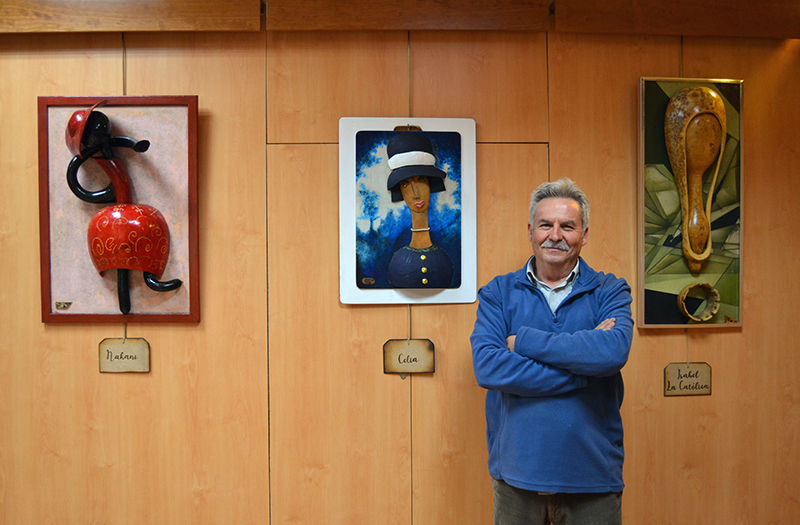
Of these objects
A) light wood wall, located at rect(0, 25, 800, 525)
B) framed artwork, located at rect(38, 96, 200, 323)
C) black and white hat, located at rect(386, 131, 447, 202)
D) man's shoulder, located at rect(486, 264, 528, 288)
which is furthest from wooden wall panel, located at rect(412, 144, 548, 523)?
framed artwork, located at rect(38, 96, 200, 323)

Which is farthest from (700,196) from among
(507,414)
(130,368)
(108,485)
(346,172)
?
(108,485)

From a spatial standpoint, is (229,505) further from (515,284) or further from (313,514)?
(515,284)

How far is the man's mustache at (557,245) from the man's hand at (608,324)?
0.23 metres

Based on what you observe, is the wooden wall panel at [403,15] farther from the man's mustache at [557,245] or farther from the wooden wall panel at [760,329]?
the man's mustache at [557,245]

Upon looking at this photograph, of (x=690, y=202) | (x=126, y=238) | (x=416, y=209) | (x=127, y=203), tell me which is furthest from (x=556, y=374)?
(x=127, y=203)

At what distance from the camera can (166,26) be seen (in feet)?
6.16

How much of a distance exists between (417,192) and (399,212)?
107 mm

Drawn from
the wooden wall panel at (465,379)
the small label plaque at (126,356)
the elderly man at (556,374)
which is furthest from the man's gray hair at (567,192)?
the small label plaque at (126,356)

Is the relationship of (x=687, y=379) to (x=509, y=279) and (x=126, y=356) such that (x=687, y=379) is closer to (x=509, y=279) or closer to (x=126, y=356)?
(x=509, y=279)

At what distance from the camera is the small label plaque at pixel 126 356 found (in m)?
1.91

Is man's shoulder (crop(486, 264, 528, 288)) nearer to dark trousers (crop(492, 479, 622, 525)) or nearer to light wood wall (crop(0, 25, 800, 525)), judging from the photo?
light wood wall (crop(0, 25, 800, 525))

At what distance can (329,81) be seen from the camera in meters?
1.93

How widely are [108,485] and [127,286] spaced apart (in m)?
0.79

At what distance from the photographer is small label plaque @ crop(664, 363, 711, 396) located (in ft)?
6.45
